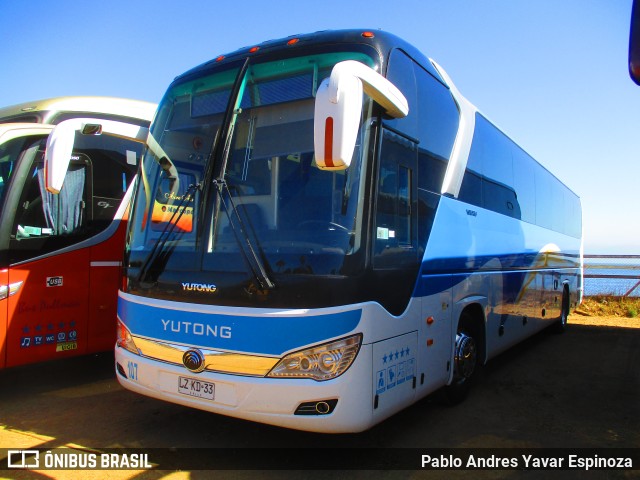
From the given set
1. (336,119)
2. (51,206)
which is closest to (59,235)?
(51,206)

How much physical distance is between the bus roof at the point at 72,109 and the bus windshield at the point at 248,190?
2550 millimetres

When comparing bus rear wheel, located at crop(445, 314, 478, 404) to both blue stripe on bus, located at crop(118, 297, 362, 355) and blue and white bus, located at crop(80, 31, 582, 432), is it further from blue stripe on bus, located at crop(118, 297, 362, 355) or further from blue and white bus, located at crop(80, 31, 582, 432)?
blue stripe on bus, located at crop(118, 297, 362, 355)

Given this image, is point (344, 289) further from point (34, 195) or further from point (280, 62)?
point (34, 195)

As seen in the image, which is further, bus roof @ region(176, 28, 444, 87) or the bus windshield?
bus roof @ region(176, 28, 444, 87)

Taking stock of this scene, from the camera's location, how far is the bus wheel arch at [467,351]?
5285 millimetres

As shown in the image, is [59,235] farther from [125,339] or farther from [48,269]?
[125,339]

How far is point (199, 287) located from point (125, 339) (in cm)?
106

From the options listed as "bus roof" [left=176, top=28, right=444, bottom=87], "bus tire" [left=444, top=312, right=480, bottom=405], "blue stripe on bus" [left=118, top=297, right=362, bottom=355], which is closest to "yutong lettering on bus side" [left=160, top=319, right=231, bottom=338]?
"blue stripe on bus" [left=118, top=297, right=362, bottom=355]

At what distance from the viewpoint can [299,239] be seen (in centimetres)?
363

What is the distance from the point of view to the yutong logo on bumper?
3.80 metres

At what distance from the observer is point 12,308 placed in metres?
5.39

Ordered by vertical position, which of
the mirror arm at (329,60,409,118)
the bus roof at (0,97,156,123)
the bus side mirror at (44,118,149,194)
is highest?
the bus roof at (0,97,156,123)

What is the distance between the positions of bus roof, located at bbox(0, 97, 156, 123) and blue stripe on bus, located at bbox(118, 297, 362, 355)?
3618mm

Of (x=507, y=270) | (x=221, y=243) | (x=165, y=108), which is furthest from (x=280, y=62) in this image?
(x=507, y=270)
